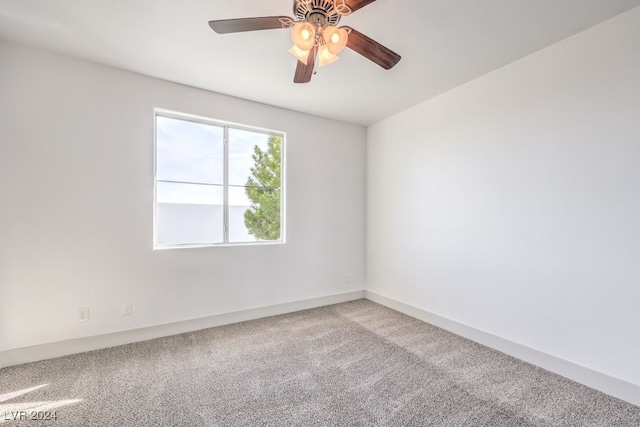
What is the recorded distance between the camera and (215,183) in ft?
10.6

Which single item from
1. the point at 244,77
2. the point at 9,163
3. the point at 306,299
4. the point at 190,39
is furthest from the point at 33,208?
the point at 306,299

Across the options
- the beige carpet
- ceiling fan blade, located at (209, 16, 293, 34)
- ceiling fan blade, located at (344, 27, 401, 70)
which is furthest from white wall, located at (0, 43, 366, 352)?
ceiling fan blade, located at (344, 27, 401, 70)

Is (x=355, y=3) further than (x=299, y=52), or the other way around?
(x=299, y=52)

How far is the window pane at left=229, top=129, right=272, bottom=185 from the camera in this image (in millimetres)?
3346

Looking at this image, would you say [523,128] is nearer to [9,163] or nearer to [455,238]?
[455,238]

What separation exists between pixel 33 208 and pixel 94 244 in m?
0.51

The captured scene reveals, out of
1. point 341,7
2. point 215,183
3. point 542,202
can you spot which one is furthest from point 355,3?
point 215,183

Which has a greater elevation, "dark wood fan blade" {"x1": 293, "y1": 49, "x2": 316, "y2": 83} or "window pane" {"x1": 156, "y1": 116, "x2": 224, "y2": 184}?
"dark wood fan blade" {"x1": 293, "y1": 49, "x2": 316, "y2": 83}

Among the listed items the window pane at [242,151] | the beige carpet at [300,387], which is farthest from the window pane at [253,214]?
the beige carpet at [300,387]

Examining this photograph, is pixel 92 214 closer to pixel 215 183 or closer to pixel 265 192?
pixel 215 183

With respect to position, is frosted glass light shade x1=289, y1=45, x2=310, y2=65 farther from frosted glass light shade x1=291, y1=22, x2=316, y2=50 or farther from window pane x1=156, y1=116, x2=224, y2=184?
window pane x1=156, y1=116, x2=224, y2=184

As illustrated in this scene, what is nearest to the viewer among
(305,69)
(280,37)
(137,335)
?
(305,69)

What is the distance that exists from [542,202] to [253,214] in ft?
9.61

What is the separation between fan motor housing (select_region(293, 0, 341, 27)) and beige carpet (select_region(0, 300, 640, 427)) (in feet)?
7.70
